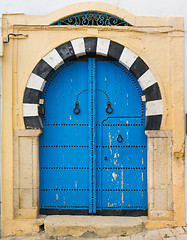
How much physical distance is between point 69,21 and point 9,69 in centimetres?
100

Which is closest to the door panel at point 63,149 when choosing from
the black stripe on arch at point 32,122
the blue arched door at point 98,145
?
the blue arched door at point 98,145

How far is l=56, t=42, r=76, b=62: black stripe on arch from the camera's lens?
4090mm

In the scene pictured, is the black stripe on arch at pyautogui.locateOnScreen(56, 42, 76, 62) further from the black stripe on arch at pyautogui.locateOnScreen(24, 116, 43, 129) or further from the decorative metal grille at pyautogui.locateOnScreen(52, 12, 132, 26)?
the black stripe on arch at pyautogui.locateOnScreen(24, 116, 43, 129)

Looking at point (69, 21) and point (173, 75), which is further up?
point (69, 21)

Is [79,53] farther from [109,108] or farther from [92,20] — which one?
[109,108]

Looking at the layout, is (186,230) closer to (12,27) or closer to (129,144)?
(129,144)

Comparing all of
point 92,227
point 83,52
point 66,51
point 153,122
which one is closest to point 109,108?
point 153,122

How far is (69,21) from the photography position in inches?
164

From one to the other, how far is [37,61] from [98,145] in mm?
1357

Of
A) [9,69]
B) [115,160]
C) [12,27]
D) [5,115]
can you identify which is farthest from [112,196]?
[12,27]

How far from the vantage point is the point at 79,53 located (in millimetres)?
4098

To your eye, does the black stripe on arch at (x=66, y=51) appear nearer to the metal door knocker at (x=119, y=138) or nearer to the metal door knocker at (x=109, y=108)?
the metal door knocker at (x=109, y=108)

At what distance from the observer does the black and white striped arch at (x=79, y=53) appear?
408 cm

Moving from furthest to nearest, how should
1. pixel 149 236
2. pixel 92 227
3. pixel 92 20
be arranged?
pixel 92 20 → pixel 92 227 → pixel 149 236
